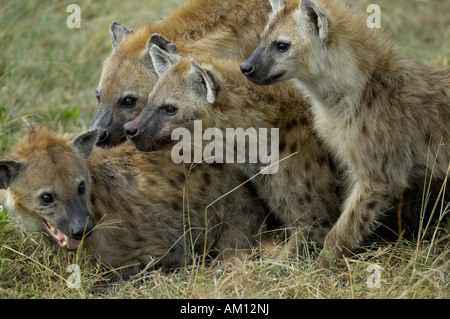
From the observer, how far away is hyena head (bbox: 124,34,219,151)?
5.25 metres

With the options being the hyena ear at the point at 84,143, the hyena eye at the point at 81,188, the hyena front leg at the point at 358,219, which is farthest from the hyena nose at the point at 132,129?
the hyena front leg at the point at 358,219

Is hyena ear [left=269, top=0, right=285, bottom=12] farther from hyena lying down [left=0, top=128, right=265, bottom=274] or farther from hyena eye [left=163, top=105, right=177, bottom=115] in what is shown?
hyena lying down [left=0, top=128, right=265, bottom=274]

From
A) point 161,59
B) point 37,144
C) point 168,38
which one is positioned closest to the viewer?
point 37,144

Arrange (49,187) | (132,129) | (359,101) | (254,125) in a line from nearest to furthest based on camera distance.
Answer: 1. (49,187)
2. (359,101)
3. (132,129)
4. (254,125)

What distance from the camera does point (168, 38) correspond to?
19.8 feet

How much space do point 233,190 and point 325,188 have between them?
0.69 m

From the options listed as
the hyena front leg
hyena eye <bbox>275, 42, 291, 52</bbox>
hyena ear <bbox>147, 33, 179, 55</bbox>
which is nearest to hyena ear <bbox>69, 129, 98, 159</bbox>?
hyena ear <bbox>147, 33, 179, 55</bbox>

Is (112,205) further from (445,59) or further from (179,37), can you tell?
(445,59)

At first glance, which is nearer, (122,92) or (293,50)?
(293,50)

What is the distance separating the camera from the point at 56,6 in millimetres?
9781

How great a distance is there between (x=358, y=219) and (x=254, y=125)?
104 centimetres

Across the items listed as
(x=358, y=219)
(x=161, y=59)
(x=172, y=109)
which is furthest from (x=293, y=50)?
(x=358, y=219)

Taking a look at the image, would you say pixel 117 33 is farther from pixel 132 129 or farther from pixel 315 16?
pixel 315 16

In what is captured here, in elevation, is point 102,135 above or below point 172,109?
below
